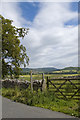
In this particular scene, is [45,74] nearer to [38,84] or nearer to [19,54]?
[38,84]

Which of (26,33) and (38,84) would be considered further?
(26,33)

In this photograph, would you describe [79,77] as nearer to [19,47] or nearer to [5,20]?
[19,47]

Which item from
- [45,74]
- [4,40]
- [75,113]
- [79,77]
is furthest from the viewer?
[4,40]

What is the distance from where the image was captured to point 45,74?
465 inches

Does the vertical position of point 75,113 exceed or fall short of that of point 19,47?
it falls short

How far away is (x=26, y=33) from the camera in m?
18.3

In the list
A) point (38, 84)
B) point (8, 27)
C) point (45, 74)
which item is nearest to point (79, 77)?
point (45, 74)

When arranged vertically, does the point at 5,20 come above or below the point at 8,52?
above

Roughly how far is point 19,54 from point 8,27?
10.9 feet

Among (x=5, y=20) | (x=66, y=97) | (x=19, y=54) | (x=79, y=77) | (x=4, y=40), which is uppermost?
(x=5, y=20)

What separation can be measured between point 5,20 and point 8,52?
12.6 feet

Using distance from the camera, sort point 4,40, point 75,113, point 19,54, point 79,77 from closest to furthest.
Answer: point 75,113, point 79,77, point 4,40, point 19,54

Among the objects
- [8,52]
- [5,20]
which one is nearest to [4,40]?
[8,52]

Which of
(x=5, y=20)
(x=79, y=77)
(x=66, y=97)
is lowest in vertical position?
(x=66, y=97)
